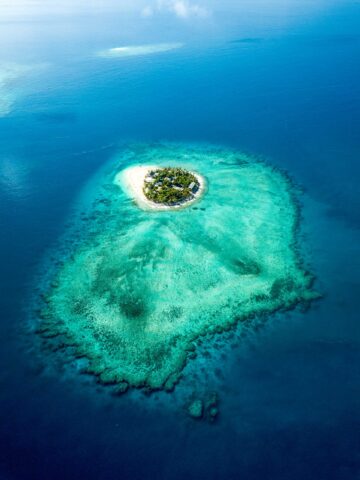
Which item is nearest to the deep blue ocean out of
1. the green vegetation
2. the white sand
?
the white sand

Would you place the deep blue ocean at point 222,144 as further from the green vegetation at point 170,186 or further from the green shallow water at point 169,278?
the green vegetation at point 170,186

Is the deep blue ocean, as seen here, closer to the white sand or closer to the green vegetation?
the white sand

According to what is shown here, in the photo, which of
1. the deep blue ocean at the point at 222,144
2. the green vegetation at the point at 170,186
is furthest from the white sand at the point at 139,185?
the deep blue ocean at the point at 222,144

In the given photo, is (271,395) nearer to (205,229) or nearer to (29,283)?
(205,229)

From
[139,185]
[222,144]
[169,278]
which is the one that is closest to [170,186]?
[139,185]

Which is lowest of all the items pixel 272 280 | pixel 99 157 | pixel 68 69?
pixel 272 280

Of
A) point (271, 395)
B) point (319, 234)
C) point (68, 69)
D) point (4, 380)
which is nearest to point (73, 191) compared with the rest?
point (4, 380)
